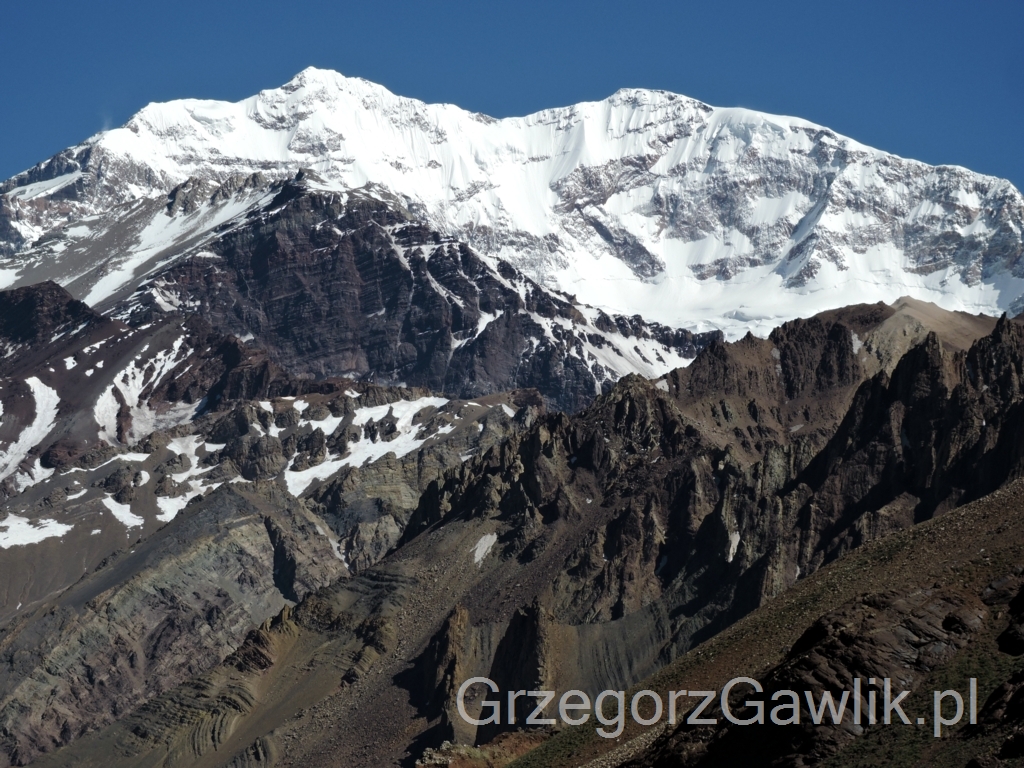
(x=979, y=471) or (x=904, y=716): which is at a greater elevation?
(x=979, y=471)

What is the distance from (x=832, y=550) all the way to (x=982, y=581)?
393ft

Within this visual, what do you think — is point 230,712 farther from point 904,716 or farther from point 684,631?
point 904,716

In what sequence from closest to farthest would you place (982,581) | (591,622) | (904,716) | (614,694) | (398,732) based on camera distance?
(904,716)
(982,581)
(614,694)
(398,732)
(591,622)

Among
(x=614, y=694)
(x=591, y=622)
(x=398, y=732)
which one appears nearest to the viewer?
(x=614, y=694)

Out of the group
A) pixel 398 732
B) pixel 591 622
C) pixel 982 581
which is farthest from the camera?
pixel 591 622

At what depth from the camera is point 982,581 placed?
71.9 metres

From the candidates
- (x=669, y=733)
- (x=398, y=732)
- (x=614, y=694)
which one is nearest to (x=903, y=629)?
(x=669, y=733)

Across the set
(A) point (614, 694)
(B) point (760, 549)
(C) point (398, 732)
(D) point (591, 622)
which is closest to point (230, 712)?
(C) point (398, 732)

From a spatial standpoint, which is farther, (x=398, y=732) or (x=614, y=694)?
(x=398, y=732)

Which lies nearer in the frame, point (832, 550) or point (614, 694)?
point (614, 694)

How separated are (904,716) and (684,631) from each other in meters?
125

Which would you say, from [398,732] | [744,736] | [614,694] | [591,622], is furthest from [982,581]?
[591,622]

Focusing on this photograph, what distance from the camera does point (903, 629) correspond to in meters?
68.2

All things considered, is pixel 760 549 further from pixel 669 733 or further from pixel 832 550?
pixel 669 733
